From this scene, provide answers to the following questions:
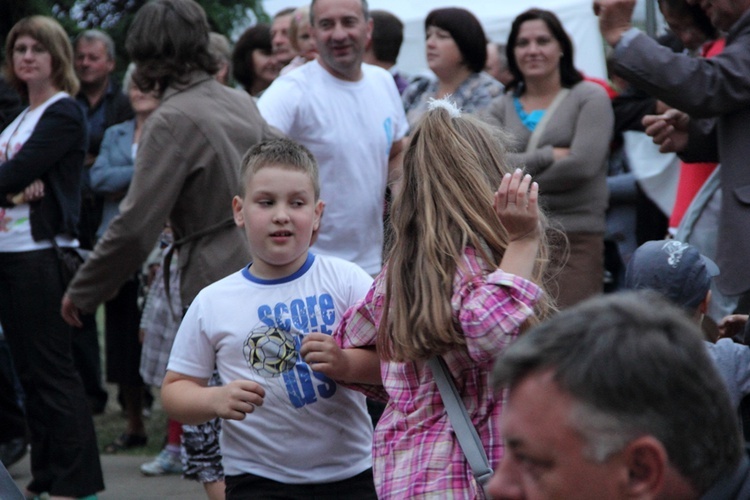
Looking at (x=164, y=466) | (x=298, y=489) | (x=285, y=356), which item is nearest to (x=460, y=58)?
(x=164, y=466)

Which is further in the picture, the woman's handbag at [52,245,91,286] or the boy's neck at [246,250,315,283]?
the woman's handbag at [52,245,91,286]

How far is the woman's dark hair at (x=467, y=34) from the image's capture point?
21.3 ft

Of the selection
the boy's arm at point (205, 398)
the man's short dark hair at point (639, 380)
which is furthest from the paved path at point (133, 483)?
the man's short dark hair at point (639, 380)

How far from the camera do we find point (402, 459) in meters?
2.91

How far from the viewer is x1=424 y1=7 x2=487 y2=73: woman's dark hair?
650cm

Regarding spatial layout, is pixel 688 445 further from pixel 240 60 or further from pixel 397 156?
pixel 240 60

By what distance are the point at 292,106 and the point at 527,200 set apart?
8.38 feet

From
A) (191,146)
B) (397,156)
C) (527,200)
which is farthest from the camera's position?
(397,156)

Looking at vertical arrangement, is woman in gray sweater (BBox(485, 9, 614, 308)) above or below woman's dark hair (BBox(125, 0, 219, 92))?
below

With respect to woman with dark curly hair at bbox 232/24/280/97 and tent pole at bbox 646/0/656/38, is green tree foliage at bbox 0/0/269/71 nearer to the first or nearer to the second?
woman with dark curly hair at bbox 232/24/280/97

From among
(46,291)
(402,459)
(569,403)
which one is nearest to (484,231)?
(402,459)

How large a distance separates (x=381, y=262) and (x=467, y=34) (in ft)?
6.95

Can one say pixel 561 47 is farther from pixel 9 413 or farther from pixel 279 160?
pixel 9 413

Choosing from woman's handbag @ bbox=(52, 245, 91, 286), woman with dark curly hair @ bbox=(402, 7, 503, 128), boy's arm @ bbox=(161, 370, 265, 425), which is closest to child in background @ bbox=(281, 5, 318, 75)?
woman with dark curly hair @ bbox=(402, 7, 503, 128)
